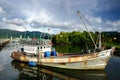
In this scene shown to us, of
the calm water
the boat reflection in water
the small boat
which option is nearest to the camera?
the calm water

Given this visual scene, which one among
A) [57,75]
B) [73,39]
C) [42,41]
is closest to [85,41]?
[73,39]

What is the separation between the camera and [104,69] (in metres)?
41.3

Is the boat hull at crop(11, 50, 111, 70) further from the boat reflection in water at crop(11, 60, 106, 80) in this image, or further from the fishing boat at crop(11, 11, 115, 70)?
the boat reflection in water at crop(11, 60, 106, 80)

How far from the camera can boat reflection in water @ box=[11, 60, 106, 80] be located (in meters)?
34.8

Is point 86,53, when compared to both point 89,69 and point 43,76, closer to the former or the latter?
point 89,69

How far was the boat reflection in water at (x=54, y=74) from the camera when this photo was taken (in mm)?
34812

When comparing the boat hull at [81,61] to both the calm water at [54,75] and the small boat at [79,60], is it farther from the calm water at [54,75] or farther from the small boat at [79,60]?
the calm water at [54,75]

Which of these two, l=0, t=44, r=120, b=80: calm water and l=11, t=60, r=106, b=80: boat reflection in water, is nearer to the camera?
l=0, t=44, r=120, b=80: calm water

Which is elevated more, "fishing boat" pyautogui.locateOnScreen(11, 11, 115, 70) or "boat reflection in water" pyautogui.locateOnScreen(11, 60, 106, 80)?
"fishing boat" pyautogui.locateOnScreen(11, 11, 115, 70)

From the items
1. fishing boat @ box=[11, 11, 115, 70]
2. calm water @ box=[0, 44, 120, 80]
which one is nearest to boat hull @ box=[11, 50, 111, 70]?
fishing boat @ box=[11, 11, 115, 70]

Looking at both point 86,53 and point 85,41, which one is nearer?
point 86,53

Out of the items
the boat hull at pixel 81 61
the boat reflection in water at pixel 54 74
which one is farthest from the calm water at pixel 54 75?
the boat hull at pixel 81 61

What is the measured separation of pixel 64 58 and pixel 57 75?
16.8 ft

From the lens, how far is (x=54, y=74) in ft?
123
